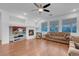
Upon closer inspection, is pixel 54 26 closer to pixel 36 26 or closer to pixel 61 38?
pixel 36 26

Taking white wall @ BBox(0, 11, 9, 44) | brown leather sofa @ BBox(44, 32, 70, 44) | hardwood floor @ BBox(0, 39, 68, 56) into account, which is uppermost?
white wall @ BBox(0, 11, 9, 44)

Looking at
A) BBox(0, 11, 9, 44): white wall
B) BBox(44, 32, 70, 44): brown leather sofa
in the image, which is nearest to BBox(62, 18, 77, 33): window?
BBox(44, 32, 70, 44): brown leather sofa

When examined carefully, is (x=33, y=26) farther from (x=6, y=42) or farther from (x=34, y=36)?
(x=6, y=42)

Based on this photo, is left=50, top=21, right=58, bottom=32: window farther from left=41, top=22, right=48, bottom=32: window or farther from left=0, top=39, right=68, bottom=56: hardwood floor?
left=0, top=39, right=68, bottom=56: hardwood floor

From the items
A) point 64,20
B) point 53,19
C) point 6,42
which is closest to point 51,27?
point 53,19

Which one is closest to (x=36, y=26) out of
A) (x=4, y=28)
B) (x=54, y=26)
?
(x=54, y=26)

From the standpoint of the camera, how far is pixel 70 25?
7.77 m

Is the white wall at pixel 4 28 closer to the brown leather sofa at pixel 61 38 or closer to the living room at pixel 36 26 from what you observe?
the living room at pixel 36 26

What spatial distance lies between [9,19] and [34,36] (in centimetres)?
390

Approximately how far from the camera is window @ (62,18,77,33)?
7.35 metres

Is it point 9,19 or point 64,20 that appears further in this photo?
point 64,20

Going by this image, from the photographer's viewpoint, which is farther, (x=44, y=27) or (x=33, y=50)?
(x=44, y=27)

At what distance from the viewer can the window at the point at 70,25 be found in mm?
7349

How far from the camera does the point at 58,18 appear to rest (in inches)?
342
